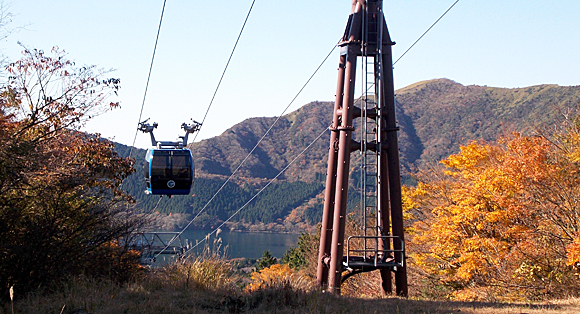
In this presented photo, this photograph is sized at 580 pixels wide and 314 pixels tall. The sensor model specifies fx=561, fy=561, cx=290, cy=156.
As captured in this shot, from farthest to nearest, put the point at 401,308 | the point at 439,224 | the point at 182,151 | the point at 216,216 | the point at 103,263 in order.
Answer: the point at 216,216 → the point at 439,224 → the point at 182,151 → the point at 103,263 → the point at 401,308

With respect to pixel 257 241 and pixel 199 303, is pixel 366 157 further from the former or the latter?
pixel 257 241

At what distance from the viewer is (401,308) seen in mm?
10539

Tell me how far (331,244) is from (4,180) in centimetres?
969

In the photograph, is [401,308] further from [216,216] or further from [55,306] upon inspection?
[216,216]

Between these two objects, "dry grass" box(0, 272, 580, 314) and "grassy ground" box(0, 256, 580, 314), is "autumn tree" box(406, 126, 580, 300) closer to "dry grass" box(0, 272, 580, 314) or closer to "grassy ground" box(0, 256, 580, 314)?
"grassy ground" box(0, 256, 580, 314)

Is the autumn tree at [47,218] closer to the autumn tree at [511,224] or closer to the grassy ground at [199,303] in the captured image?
the grassy ground at [199,303]

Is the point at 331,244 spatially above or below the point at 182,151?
below

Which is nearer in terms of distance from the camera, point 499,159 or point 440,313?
point 440,313

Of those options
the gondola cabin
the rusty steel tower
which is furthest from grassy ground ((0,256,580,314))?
the gondola cabin

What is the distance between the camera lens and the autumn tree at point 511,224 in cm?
2145

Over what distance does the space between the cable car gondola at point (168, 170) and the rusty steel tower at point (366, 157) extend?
553 centimetres

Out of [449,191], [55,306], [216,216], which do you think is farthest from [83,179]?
[216,216]

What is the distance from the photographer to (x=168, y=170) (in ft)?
65.1

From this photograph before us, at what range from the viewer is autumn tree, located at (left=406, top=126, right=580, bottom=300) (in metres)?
21.5
